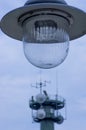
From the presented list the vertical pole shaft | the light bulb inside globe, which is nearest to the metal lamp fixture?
the light bulb inside globe

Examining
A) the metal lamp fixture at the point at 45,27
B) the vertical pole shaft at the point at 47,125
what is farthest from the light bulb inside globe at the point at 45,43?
the vertical pole shaft at the point at 47,125

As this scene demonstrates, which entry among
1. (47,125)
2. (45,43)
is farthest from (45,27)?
(47,125)

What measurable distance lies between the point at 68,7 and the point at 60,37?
19 cm

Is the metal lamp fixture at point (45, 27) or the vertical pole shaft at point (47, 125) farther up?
the metal lamp fixture at point (45, 27)

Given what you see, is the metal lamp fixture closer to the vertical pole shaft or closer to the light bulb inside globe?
the light bulb inside globe

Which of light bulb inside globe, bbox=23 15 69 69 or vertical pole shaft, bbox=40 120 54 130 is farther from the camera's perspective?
vertical pole shaft, bbox=40 120 54 130

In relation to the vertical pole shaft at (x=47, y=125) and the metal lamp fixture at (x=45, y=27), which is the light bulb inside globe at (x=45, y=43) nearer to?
the metal lamp fixture at (x=45, y=27)

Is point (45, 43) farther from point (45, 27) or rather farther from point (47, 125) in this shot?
point (47, 125)

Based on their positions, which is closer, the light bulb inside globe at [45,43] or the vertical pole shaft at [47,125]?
the light bulb inside globe at [45,43]

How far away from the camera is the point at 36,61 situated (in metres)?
2.51

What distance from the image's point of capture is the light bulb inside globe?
8.08 feet

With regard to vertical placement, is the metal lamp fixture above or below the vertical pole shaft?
above

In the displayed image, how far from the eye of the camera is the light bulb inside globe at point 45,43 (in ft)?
8.08

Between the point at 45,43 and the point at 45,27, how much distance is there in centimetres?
13
